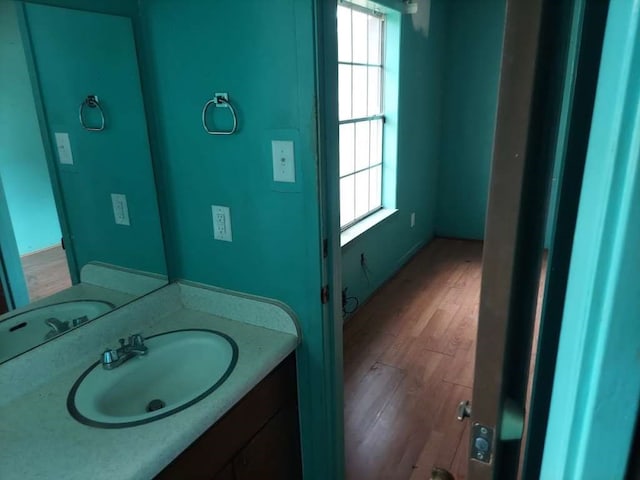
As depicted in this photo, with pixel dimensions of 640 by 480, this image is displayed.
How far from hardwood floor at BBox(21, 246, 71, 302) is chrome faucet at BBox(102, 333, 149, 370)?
244mm

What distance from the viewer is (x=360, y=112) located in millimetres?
3256

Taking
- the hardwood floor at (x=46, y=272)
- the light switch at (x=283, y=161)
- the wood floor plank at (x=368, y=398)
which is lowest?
the wood floor plank at (x=368, y=398)

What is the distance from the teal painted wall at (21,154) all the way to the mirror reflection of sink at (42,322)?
0.18 metres

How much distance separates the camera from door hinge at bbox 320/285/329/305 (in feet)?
4.50

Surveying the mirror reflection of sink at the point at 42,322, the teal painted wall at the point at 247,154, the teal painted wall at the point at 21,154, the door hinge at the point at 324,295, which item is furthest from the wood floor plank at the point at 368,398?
the teal painted wall at the point at 21,154

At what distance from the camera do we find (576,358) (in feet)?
1.30

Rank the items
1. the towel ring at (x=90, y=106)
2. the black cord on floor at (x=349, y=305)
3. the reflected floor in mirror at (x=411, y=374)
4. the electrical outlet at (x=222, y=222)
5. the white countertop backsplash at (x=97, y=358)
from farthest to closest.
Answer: the black cord on floor at (x=349, y=305)
the reflected floor in mirror at (x=411, y=374)
the electrical outlet at (x=222, y=222)
the towel ring at (x=90, y=106)
the white countertop backsplash at (x=97, y=358)

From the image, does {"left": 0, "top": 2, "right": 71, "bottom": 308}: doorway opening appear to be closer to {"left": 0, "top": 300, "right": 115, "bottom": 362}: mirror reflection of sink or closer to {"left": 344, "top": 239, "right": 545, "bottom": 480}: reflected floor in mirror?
{"left": 0, "top": 300, "right": 115, "bottom": 362}: mirror reflection of sink

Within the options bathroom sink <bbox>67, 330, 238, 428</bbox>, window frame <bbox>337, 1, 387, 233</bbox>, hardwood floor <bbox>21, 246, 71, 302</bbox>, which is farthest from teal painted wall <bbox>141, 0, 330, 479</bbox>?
window frame <bbox>337, 1, 387, 233</bbox>

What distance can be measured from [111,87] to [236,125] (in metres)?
0.43

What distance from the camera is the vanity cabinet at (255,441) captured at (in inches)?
43.3

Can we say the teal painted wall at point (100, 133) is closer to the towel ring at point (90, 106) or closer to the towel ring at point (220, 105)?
the towel ring at point (90, 106)

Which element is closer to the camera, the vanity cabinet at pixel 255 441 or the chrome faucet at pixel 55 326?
the vanity cabinet at pixel 255 441

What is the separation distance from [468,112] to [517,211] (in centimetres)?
441
